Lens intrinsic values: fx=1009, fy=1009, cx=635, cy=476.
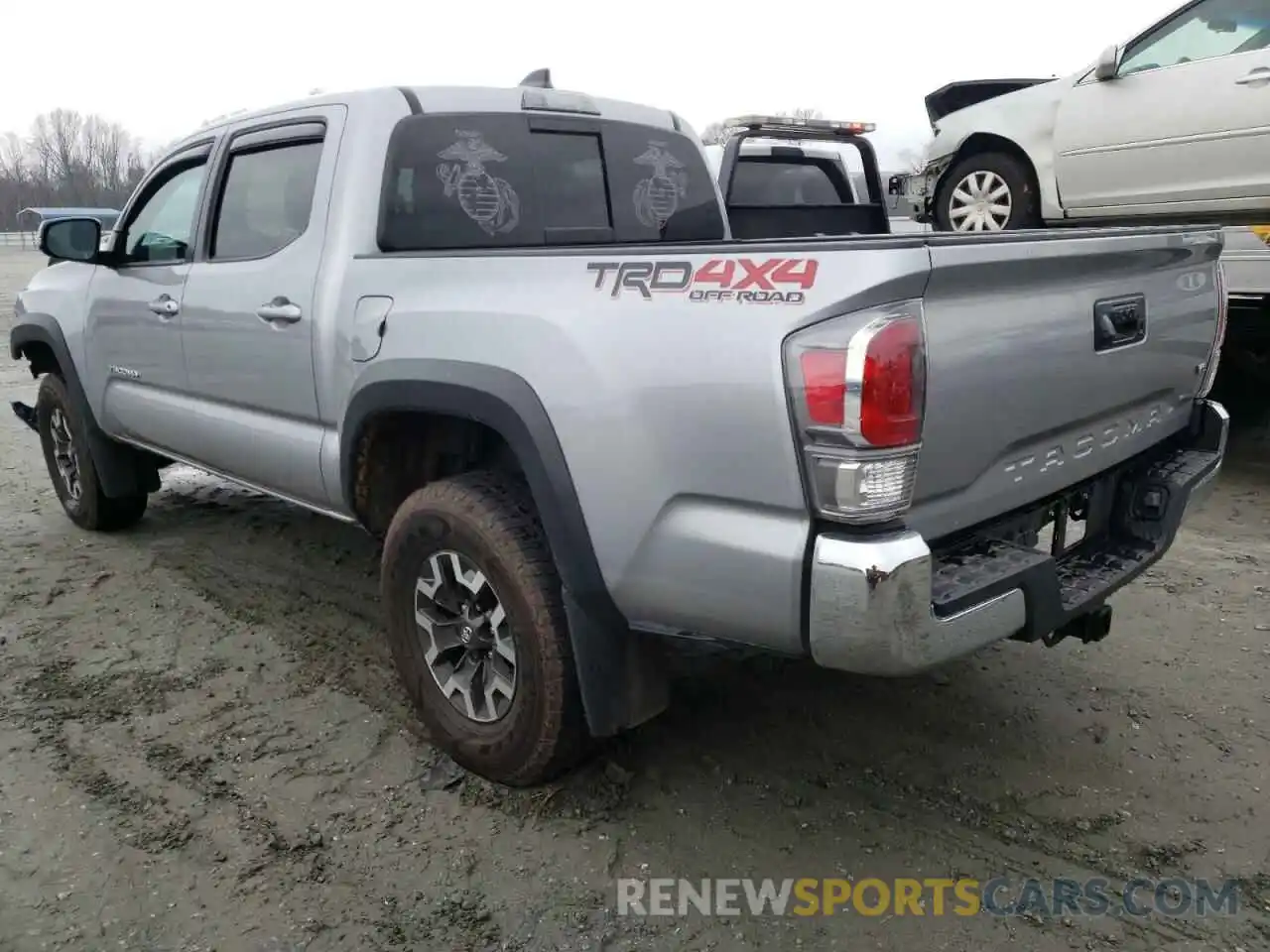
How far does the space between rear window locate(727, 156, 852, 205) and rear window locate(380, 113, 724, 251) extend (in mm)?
2560

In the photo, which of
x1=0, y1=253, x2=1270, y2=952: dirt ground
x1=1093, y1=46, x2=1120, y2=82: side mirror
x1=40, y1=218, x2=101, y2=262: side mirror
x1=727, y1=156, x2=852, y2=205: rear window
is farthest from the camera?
x1=727, y1=156, x2=852, y2=205: rear window

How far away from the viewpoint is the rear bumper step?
1981 millimetres

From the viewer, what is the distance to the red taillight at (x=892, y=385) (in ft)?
6.38

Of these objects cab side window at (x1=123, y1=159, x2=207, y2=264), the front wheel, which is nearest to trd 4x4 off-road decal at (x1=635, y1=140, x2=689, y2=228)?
cab side window at (x1=123, y1=159, x2=207, y2=264)

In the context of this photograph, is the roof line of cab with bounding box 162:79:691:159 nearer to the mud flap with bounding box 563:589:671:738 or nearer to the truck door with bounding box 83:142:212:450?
the truck door with bounding box 83:142:212:450

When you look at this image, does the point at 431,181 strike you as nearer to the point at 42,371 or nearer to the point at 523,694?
the point at 523,694

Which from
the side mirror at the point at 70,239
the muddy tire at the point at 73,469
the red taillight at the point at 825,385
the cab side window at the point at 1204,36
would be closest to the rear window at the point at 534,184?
the red taillight at the point at 825,385

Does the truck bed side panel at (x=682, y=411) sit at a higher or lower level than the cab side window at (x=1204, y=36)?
lower

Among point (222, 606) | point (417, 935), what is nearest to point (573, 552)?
point (417, 935)

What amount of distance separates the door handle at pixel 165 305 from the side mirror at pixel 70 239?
539mm

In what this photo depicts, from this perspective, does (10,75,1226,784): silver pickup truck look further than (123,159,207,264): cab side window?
No

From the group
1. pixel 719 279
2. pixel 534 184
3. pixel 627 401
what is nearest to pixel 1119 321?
pixel 719 279

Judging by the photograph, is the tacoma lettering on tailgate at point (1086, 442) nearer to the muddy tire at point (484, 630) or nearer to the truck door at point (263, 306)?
the muddy tire at point (484, 630)

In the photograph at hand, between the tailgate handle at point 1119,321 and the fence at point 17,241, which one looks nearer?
the tailgate handle at point 1119,321
